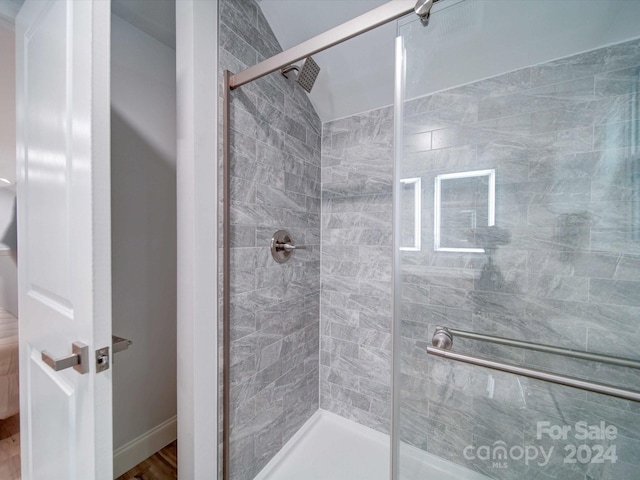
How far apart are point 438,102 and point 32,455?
7.01ft

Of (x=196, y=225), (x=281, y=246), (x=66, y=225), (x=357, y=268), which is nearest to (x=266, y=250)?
(x=281, y=246)

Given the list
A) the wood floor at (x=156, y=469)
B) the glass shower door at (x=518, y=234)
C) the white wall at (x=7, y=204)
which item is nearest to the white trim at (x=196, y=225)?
the wood floor at (x=156, y=469)

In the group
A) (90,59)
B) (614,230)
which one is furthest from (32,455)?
(614,230)

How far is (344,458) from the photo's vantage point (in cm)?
142

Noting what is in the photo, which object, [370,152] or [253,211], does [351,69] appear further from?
[253,211]

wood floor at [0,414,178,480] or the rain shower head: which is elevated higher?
the rain shower head

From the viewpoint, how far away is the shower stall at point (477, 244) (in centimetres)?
98

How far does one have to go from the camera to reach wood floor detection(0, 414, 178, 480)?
1.22 meters

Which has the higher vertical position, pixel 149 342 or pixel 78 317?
pixel 78 317

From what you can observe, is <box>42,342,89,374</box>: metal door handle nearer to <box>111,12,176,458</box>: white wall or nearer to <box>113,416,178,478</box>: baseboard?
<box>111,12,176,458</box>: white wall

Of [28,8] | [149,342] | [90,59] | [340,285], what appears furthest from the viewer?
[340,285]

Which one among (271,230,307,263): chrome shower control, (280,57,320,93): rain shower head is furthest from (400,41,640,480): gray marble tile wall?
(271,230,307,263): chrome shower control

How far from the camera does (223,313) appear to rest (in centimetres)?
104

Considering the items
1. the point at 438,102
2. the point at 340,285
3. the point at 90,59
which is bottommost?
the point at 340,285
